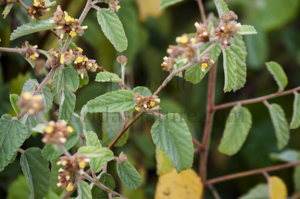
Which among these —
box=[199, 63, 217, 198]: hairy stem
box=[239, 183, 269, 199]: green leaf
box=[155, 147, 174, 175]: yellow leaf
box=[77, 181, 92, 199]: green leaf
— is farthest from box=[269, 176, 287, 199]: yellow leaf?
box=[77, 181, 92, 199]: green leaf

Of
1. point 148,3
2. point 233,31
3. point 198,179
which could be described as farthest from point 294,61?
point 233,31

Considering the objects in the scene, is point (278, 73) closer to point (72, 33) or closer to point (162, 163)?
point (162, 163)

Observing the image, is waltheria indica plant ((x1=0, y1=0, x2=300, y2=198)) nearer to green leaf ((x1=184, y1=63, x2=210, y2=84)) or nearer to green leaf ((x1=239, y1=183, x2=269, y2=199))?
green leaf ((x1=184, y1=63, x2=210, y2=84))

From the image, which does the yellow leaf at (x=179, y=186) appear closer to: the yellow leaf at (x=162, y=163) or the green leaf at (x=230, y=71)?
the yellow leaf at (x=162, y=163)

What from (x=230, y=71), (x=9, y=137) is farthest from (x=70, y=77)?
(x=230, y=71)

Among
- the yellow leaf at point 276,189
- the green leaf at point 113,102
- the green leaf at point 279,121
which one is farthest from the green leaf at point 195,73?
the yellow leaf at point 276,189
